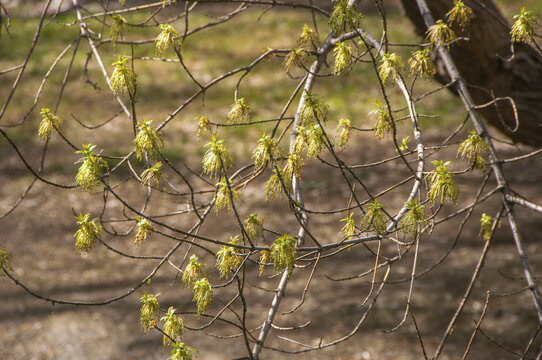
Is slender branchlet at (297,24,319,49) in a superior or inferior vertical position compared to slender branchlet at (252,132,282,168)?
superior

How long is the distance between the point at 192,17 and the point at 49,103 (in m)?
4.10

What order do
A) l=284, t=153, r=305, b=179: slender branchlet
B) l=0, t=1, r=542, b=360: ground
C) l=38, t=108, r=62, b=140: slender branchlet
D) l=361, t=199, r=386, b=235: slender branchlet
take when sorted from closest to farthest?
l=361, t=199, r=386, b=235: slender branchlet
l=284, t=153, r=305, b=179: slender branchlet
l=38, t=108, r=62, b=140: slender branchlet
l=0, t=1, r=542, b=360: ground

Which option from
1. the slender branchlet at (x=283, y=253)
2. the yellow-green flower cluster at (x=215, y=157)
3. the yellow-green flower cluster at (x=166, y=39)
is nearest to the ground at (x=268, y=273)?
the slender branchlet at (x=283, y=253)

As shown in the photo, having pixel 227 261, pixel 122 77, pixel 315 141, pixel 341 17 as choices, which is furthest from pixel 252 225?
pixel 341 17

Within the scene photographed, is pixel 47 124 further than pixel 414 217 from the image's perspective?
Yes

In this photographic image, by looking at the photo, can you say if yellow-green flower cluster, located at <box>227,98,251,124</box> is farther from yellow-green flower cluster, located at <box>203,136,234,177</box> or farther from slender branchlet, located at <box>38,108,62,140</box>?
slender branchlet, located at <box>38,108,62,140</box>

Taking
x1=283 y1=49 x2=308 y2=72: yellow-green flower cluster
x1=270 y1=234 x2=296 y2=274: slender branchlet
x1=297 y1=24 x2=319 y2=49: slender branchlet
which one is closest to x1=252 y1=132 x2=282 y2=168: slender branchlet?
x1=270 y1=234 x2=296 y2=274: slender branchlet

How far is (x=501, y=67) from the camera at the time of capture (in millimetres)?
3975

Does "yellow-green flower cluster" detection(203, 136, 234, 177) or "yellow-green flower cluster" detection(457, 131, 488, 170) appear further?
"yellow-green flower cluster" detection(457, 131, 488, 170)

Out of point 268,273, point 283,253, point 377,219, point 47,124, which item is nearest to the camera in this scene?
point 283,253

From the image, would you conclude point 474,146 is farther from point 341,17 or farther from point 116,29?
point 116,29

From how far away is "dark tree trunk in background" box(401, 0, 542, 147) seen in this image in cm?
388

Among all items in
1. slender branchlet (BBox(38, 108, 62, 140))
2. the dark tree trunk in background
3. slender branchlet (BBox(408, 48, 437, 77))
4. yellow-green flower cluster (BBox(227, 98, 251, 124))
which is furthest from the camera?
the dark tree trunk in background

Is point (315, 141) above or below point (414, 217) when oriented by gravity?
above
